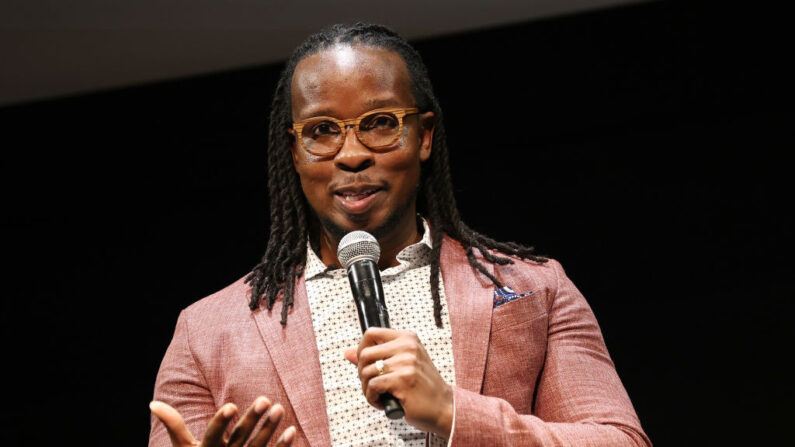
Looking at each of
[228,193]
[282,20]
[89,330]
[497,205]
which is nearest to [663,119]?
[497,205]

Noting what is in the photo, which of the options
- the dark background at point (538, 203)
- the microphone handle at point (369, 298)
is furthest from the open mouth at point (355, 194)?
the dark background at point (538, 203)

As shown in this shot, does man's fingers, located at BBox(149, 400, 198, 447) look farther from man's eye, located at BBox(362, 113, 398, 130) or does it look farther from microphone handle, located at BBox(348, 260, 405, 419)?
man's eye, located at BBox(362, 113, 398, 130)

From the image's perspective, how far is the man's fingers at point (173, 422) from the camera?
62.6 inches

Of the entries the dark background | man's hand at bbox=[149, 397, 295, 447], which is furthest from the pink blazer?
the dark background

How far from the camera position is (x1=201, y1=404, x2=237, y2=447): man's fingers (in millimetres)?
1518

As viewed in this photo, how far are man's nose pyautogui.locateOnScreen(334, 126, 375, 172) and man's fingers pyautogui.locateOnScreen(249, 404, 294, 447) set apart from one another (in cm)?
58

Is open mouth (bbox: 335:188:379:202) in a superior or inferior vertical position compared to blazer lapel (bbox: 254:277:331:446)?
superior

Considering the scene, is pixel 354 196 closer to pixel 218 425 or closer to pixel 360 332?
pixel 360 332

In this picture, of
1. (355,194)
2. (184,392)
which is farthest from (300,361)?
(355,194)

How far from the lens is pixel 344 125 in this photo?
1939 mm

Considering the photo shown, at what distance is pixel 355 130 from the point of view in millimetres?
1938

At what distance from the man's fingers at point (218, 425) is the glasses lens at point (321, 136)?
24.5 inches

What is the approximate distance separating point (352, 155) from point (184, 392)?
1.87 feet

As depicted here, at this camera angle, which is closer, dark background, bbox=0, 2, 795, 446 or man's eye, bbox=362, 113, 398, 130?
man's eye, bbox=362, 113, 398, 130
